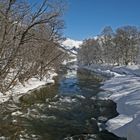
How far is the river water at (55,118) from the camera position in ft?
53.6

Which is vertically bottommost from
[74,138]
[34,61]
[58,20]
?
[74,138]

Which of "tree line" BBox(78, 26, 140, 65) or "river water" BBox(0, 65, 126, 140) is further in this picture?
"tree line" BBox(78, 26, 140, 65)

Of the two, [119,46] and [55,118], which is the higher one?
[119,46]

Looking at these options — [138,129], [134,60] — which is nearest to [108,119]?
[138,129]

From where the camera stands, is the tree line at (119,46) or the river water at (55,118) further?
the tree line at (119,46)

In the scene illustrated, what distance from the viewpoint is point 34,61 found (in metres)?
39.9

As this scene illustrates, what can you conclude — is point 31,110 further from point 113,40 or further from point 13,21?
point 113,40

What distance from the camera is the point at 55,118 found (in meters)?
20.4

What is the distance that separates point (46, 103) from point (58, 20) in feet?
22.8

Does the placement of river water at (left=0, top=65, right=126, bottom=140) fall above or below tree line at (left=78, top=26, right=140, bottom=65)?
below

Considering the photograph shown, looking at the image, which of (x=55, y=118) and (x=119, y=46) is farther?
(x=119, y=46)

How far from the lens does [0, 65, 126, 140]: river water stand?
16.3 meters

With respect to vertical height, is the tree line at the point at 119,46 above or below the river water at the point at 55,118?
above

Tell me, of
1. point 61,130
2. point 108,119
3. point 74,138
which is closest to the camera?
point 74,138
